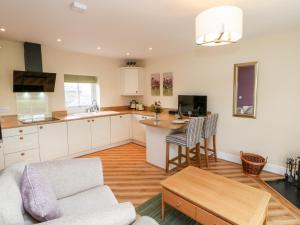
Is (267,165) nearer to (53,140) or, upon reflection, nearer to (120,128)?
(120,128)

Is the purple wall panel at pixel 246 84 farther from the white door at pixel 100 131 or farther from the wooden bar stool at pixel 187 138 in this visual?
the white door at pixel 100 131

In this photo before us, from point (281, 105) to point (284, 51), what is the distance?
0.85 meters

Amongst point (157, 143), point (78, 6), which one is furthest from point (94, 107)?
point (78, 6)

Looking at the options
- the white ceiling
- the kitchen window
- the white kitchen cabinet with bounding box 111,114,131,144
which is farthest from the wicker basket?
the kitchen window

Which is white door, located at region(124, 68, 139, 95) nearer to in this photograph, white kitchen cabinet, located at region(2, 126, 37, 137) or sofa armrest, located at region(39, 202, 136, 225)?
white kitchen cabinet, located at region(2, 126, 37, 137)

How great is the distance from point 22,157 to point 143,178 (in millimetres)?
2166

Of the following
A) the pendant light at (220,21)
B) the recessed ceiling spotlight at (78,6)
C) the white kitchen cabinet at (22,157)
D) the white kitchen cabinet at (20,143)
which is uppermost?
the recessed ceiling spotlight at (78,6)

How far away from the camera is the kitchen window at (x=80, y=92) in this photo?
4238 millimetres

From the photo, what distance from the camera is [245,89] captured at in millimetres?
3227

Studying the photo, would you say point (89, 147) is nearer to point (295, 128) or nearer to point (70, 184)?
point (70, 184)

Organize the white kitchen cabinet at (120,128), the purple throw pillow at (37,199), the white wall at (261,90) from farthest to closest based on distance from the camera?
1. the white kitchen cabinet at (120,128)
2. the white wall at (261,90)
3. the purple throw pillow at (37,199)

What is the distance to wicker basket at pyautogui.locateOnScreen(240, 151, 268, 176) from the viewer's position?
2883 mm

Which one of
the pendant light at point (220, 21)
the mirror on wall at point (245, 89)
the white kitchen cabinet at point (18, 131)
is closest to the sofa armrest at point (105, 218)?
the pendant light at point (220, 21)

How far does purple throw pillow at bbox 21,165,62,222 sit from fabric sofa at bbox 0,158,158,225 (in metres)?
0.05
